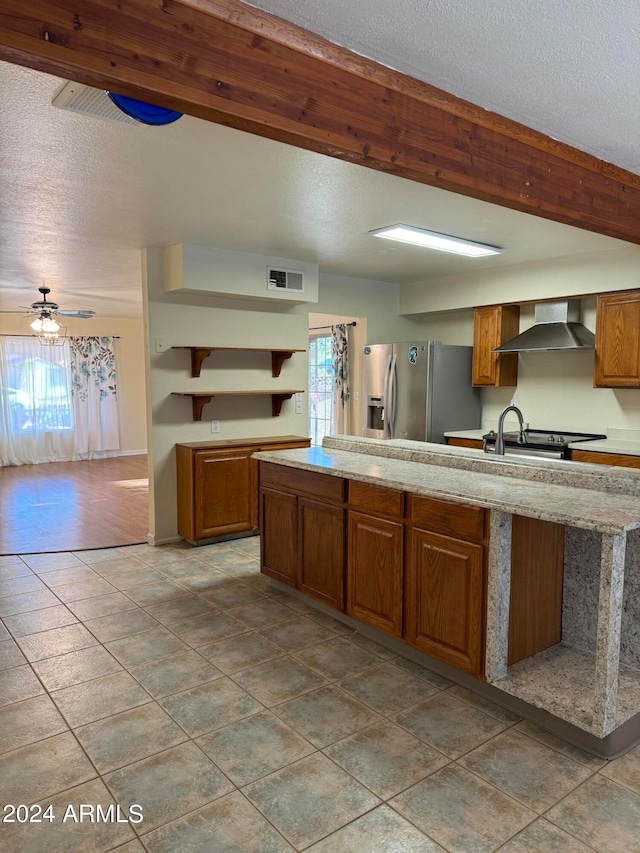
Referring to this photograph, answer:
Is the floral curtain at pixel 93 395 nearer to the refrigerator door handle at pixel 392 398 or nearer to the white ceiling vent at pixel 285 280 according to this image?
the white ceiling vent at pixel 285 280

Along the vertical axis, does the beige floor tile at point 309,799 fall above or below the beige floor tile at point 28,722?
above

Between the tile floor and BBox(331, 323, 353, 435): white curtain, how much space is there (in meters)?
4.04

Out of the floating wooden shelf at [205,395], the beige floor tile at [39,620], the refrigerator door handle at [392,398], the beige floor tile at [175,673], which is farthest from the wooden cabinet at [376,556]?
the refrigerator door handle at [392,398]

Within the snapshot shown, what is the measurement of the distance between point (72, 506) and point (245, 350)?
2.83m

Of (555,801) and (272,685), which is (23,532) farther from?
(555,801)

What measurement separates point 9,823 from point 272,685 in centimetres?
115

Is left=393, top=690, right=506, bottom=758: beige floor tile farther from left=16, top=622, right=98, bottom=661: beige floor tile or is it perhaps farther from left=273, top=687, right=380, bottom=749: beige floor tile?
left=16, top=622, right=98, bottom=661: beige floor tile

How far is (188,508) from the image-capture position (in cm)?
495

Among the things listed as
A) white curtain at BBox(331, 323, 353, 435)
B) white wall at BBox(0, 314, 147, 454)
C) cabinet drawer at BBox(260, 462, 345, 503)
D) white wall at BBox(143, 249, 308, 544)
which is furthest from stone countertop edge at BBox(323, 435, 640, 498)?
white wall at BBox(0, 314, 147, 454)

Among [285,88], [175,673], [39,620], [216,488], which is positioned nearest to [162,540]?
[216,488]

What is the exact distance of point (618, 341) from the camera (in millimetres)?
4648

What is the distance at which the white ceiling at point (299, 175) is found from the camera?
1.81 metres

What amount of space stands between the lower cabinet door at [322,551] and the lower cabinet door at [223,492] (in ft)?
4.99

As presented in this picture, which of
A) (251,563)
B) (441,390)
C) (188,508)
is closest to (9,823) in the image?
(251,563)
